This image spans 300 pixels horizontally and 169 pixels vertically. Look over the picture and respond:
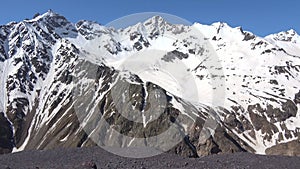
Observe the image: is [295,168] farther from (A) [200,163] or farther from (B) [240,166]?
(A) [200,163]

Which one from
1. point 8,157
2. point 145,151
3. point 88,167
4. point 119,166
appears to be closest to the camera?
point 88,167

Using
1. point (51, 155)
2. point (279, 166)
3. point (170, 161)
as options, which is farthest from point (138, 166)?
point (279, 166)

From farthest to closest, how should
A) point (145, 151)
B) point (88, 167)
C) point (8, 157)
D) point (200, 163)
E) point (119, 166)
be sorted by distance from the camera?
point (145, 151), point (8, 157), point (200, 163), point (119, 166), point (88, 167)

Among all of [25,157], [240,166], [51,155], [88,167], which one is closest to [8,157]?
[25,157]

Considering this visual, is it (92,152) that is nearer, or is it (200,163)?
(200,163)

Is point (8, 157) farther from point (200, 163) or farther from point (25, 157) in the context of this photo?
point (200, 163)

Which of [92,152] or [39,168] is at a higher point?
[92,152]
